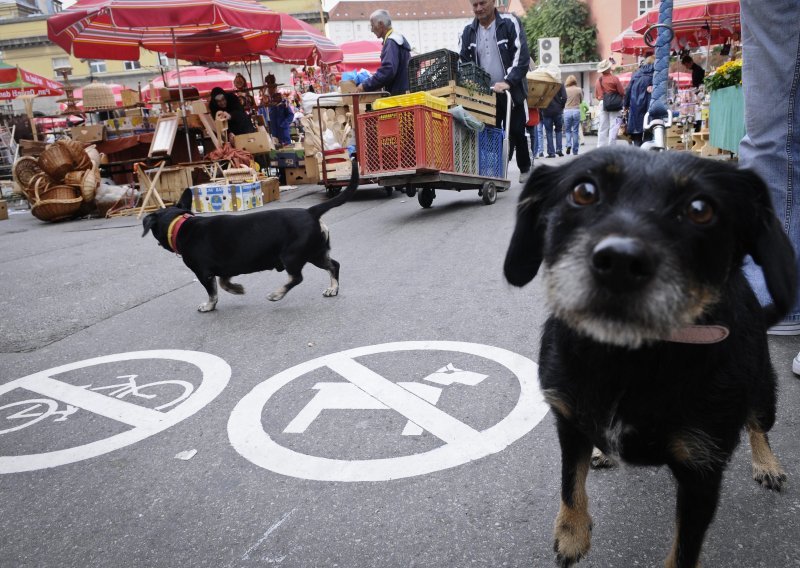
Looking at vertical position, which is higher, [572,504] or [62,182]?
[62,182]

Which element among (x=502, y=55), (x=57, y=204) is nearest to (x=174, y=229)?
(x=502, y=55)

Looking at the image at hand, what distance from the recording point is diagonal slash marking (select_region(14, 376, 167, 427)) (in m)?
2.78

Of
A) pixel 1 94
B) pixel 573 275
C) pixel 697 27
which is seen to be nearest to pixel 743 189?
pixel 573 275

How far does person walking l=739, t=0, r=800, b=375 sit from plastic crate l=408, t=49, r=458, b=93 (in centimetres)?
512

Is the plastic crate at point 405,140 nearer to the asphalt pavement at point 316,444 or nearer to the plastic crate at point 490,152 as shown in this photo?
the plastic crate at point 490,152

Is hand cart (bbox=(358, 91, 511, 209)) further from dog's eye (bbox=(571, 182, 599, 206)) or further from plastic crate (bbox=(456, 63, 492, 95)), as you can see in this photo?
dog's eye (bbox=(571, 182, 599, 206))

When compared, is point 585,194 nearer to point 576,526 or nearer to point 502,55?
point 576,526

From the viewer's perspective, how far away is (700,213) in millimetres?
1417

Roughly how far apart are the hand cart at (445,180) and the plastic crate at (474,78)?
1.42 ft

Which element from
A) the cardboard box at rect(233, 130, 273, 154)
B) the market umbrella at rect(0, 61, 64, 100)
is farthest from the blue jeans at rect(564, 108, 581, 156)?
the market umbrella at rect(0, 61, 64, 100)

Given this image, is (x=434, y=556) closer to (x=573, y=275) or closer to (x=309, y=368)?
(x=573, y=275)

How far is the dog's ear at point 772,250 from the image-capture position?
146 cm

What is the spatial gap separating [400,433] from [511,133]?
299 inches

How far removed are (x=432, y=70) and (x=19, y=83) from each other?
1692cm
